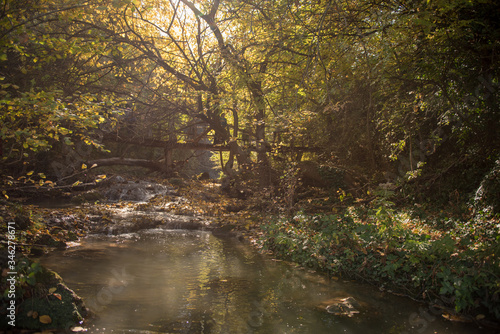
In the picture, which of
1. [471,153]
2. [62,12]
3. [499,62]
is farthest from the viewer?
[471,153]

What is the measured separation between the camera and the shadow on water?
14.6ft

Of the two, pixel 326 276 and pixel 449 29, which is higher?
pixel 449 29

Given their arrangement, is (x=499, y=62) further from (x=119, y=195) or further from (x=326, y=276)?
(x=119, y=195)

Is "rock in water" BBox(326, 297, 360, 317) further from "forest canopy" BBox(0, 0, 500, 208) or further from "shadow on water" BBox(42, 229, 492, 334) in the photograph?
"forest canopy" BBox(0, 0, 500, 208)

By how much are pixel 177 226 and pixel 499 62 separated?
999cm

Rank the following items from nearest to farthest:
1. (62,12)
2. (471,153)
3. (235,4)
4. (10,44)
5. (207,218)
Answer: (10,44)
(62,12)
(471,153)
(235,4)
(207,218)

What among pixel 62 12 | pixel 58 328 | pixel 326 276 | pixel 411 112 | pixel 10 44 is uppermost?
pixel 62 12

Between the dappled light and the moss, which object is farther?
the dappled light

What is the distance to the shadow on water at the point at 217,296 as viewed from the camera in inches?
175

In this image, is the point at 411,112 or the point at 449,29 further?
the point at 411,112

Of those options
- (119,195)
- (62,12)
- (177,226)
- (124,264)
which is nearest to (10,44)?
(62,12)

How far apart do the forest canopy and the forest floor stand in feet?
4.68

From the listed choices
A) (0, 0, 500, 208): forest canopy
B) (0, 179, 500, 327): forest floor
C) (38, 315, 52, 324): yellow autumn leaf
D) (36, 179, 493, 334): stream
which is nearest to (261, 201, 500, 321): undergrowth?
(0, 179, 500, 327): forest floor

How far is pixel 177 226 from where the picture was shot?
1160 cm
